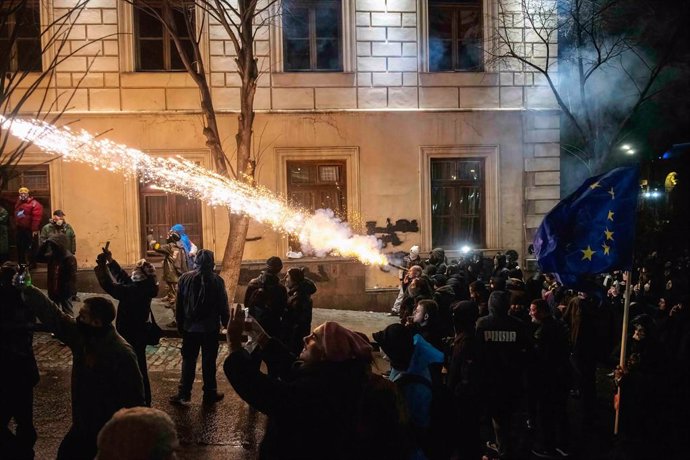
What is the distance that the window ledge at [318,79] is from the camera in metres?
15.3

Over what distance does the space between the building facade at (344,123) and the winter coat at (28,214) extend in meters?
0.86

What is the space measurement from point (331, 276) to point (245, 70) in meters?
5.07

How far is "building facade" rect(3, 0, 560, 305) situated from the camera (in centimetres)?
1476

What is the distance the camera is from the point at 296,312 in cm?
815

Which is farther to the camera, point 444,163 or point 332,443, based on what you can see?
point 444,163

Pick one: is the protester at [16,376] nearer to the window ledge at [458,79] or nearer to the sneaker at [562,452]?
the sneaker at [562,452]

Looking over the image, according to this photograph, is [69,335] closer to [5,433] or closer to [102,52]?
[5,433]

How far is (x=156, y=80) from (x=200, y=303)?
8.95 metres

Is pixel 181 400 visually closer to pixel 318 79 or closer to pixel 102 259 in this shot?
pixel 102 259

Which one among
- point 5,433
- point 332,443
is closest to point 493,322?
point 332,443

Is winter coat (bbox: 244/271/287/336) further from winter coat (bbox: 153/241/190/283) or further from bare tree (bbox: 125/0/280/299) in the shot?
A: winter coat (bbox: 153/241/190/283)

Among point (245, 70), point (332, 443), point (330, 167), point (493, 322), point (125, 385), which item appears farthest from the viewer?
point (330, 167)

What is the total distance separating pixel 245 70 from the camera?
38.8ft

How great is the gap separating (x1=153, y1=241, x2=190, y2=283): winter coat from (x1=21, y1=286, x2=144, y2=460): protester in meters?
7.93
